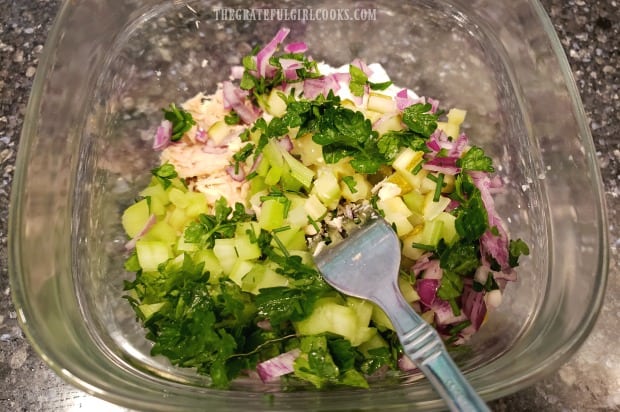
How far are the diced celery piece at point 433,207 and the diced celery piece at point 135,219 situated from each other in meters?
0.64

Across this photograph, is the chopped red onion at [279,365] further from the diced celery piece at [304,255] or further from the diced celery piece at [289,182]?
the diced celery piece at [289,182]

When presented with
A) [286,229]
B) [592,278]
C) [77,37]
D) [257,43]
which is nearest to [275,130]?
[286,229]

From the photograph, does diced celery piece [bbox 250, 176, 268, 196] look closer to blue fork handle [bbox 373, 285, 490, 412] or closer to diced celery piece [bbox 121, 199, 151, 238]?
diced celery piece [bbox 121, 199, 151, 238]

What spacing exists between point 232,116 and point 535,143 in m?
0.74

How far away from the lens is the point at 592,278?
108 centimetres

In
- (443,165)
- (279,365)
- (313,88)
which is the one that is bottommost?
(279,365)

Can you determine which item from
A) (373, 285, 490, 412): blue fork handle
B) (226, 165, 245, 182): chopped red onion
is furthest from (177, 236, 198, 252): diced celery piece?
(373, 285, 490, 412): blue fork handle

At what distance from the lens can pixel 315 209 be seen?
3.99ft

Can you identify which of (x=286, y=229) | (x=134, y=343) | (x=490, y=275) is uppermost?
(x=286, y=229)

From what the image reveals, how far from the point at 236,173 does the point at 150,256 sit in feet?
0.93

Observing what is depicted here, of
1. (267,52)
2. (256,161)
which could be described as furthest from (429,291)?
(267,52)

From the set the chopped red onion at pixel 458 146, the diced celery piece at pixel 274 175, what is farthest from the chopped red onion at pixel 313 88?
the chopped red onion at pixel 458 146

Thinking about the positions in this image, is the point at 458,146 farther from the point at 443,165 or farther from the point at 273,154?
the point at 273,154

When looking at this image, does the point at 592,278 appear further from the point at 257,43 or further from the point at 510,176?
the point at 257,43
